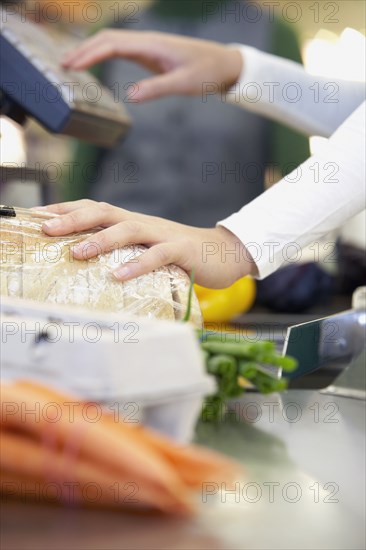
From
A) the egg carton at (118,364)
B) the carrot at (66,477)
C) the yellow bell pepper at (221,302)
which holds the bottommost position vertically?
the carrot at (66,477)

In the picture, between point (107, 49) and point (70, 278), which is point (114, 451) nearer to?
point (70, 278)

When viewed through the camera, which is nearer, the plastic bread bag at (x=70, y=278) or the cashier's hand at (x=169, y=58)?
the plastic bread bag at (x=70, y=278)

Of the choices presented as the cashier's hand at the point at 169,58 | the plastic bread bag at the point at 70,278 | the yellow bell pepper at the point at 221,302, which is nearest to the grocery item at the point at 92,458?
the plastic bread bag at the point at 70,278

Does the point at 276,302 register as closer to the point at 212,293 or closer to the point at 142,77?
the point at 212,293

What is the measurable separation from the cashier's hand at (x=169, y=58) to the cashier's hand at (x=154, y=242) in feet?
2.00

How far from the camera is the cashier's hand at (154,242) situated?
856 millimetres

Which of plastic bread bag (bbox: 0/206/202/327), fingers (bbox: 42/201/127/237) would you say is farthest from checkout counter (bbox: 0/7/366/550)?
fingers (bbox: 42/201/127/237)

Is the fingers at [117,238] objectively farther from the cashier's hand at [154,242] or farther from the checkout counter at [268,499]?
the checkout counter at [268,499]

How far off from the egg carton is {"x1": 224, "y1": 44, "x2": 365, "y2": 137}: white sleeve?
1.15 meters

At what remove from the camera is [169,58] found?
63.2 inches

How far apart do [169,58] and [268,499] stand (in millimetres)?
1198

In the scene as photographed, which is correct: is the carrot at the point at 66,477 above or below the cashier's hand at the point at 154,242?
below

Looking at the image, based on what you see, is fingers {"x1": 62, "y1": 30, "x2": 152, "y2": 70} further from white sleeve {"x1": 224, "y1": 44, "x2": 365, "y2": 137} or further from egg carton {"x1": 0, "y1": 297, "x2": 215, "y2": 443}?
egg carton {"x1": 0, "y1": 297, "x2": 215, "y2": 443}

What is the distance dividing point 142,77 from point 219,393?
6.91ft
